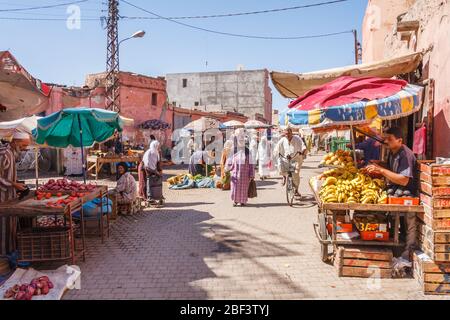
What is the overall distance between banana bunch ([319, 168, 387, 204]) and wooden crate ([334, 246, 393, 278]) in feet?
2.23

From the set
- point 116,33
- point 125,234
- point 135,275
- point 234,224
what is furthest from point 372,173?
point 116,33

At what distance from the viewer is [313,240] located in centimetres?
676

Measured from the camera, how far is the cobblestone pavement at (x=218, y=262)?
178 inches

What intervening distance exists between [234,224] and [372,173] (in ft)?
11.3

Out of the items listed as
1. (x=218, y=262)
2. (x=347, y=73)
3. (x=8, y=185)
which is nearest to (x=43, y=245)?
(x=8, y=185)

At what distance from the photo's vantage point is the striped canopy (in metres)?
4.95

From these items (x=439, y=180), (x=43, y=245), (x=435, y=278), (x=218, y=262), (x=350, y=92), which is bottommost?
(x=218, y=262)

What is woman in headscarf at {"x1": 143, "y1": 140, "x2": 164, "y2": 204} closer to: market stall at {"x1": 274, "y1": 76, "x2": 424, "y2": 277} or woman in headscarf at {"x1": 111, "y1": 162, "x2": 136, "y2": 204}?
woman in headscarf at {"x1": 111, "y1": 162, "x2": 136, "y2": 204}

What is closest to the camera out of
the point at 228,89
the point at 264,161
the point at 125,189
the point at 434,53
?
the point at 434,53

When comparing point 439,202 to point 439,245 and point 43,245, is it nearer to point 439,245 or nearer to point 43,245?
point 439,245

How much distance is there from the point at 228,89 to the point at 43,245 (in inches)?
1856

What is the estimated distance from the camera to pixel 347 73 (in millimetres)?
6980

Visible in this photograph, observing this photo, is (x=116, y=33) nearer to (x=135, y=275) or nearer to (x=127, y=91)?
(x=127, y=91)
